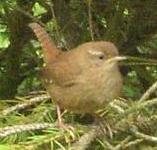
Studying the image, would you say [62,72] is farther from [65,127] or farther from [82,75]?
[65,127]

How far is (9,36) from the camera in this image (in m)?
3.64

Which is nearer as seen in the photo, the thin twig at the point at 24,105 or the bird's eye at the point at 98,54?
Result: the thin twig at the point at 24,105

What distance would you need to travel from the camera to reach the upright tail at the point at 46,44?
3.44m

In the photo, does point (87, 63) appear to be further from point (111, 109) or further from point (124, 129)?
point (124, 129)

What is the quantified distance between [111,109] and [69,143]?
1.86 feet

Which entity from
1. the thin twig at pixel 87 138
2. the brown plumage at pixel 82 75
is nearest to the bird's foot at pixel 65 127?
the thin twig at pixel 87 138

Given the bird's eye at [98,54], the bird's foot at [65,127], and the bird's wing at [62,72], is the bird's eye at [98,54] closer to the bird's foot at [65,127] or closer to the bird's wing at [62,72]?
the bird's wing at [62,72]

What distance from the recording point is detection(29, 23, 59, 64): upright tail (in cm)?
344

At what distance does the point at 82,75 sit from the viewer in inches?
125

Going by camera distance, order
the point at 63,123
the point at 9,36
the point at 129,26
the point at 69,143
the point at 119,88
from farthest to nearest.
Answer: the point at 9,36 < the point at 129,26 < the point at 119,88 < the point at 63,123 < the point at 69,143

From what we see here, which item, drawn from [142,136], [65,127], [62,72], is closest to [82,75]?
[62,72]

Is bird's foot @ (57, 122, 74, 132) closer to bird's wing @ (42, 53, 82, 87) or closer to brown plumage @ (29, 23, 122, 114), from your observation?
brown plumage @ (29, 23, 122, 114)

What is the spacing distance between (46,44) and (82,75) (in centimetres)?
46

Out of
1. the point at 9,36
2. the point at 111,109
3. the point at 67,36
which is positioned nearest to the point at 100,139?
the point at 111,109
